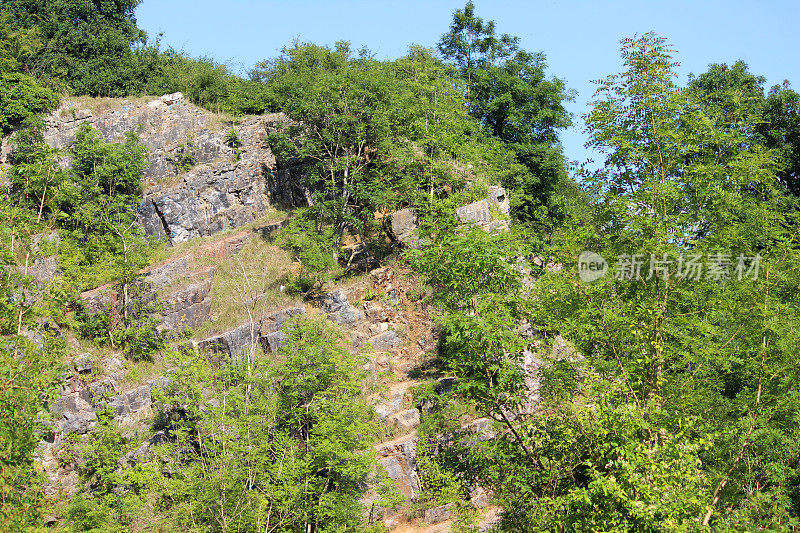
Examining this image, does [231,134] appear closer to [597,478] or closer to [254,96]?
[254,96]

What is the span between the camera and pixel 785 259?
17.9 metres

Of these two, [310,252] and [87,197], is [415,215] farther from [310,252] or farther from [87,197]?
[87,197]

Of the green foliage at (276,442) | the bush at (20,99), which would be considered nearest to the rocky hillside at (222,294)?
the bush at (20,99)

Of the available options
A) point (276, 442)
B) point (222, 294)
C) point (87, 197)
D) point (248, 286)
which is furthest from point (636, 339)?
point (87, 197)

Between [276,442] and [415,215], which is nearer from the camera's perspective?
[276,442]

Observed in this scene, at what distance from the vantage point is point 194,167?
1400 inches

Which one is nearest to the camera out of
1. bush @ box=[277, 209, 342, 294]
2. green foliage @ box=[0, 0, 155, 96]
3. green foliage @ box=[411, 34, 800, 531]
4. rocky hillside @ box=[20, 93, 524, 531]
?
green foliage @ box=[411, 34, 800, 531]

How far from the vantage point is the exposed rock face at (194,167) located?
34156mm

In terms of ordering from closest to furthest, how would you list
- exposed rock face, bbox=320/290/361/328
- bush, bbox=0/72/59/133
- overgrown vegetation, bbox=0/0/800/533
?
overgrown vegetation, bbox=0/0/800/533 < exposed rock face, bbox=320/290/361/328 < bush, bbox=0/72/59/133

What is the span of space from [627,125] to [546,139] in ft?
69.1

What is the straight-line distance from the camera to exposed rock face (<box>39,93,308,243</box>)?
3416 cm

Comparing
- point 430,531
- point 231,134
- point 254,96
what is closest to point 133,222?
point 231,134

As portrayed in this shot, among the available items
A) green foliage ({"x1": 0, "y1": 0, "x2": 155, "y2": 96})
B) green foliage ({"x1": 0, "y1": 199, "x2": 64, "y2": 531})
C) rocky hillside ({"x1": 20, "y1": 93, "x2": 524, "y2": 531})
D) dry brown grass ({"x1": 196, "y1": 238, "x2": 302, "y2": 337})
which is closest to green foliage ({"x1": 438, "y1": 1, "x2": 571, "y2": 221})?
rocky hillside ({"x1": 20, "y1": 93, "x2": 524, "y2": 531})

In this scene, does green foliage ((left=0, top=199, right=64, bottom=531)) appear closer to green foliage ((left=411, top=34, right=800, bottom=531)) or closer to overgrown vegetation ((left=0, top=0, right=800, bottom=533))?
overgrown vegetation ((left=0, top=0, right=800, bottom=533))
